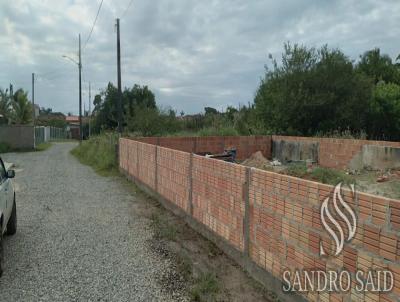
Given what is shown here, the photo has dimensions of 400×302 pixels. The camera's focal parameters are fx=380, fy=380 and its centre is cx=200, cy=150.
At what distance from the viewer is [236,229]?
525cm

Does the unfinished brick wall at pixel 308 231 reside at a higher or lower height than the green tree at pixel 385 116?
lower

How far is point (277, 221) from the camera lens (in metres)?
4.28

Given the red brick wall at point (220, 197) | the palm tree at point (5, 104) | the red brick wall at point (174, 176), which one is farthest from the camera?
the palm tree at point (5, 104)

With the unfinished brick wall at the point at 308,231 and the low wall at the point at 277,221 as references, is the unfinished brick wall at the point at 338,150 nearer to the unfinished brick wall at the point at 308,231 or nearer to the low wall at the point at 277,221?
the low wall at the point at 277,221

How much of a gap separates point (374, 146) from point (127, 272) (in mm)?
10484

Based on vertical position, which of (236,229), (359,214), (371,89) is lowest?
(236,229)

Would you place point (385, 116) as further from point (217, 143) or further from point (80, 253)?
point (80, 253)

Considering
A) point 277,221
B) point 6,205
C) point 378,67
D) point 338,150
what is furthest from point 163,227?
point 378,67

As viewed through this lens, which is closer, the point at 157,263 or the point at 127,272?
the point at 127,272

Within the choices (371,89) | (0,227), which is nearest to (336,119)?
(371,89)

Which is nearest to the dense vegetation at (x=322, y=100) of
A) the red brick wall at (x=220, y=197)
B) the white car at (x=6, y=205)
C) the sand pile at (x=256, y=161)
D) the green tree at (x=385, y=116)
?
the green tree at (x=385, y=116)

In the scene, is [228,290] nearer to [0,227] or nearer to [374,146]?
[0,227]

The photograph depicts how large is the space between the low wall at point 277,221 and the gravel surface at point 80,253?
1055mm

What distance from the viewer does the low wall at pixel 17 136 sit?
97.9 feet
